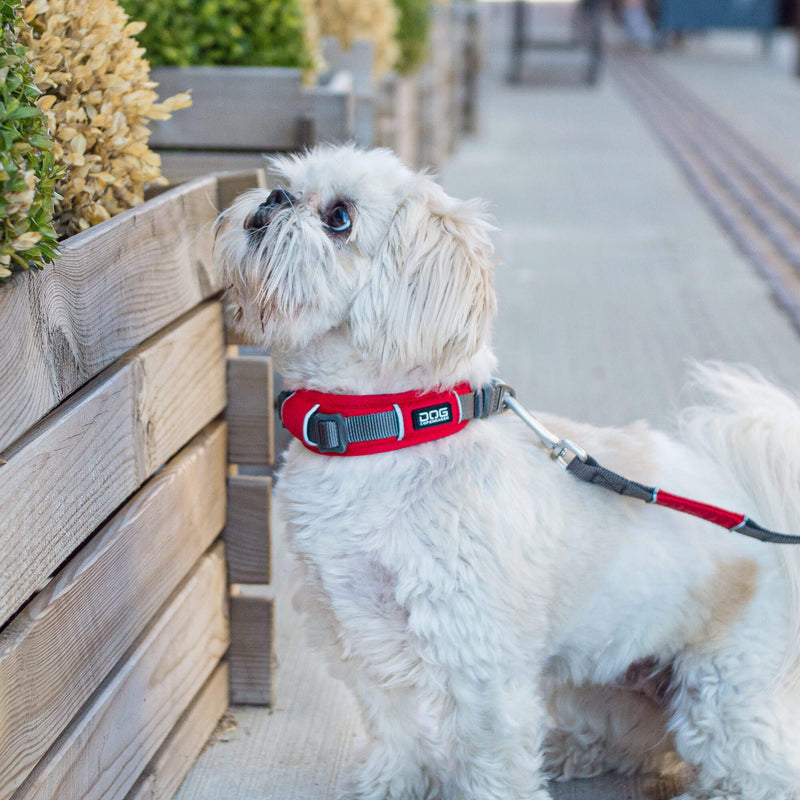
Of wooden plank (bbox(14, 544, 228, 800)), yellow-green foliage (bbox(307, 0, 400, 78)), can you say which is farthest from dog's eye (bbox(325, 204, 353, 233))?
yellow-green foliage (bbox(307, 0, 400, 78))

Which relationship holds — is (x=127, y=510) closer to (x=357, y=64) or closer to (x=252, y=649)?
(x=252, y=649)

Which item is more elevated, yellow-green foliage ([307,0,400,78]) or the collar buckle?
yellow-green foliage ([307,0,400,78])

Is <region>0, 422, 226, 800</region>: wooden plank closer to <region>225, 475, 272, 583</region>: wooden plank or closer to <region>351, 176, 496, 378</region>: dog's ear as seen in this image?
<region>225, 475, 272, 583</region>: wooden plank

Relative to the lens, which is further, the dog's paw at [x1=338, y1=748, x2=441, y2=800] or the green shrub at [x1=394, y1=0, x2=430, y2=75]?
the green shrub at [x1=394, y1=0, x2=430, y2=75]

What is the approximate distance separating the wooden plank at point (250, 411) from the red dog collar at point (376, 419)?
43cm

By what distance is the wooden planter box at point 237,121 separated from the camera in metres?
3.53

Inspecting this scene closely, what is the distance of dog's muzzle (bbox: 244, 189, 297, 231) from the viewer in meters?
2.10

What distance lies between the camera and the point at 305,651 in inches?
123

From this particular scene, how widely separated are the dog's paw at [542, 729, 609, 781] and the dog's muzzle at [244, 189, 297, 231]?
1.43 m

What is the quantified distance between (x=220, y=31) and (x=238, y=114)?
59 centimetres

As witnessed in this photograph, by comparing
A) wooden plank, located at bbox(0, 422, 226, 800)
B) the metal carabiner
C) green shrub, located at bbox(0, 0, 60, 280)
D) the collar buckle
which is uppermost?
green shrub, located at bbox(0, 0, 60, 280)

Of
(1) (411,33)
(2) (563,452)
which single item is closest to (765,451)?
(2) (563,452)

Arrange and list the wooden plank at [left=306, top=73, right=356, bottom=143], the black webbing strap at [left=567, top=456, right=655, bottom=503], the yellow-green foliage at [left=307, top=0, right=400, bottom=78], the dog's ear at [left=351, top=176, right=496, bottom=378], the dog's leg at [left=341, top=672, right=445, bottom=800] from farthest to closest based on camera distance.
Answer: the yellow-green foliage at [left=307, top=0, right=400, bottom=78], the wooden plank at [left=306, top=73, right=356, bottom=143], the dog's leg at [left=341, top=672, right=445, bottom=800], the black webbing strap at [left=567, top=456, right=655, bottom=503], the dog's ear at [left=351, top=176, right=496, bottom=378]

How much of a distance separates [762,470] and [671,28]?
21694 millimetres
